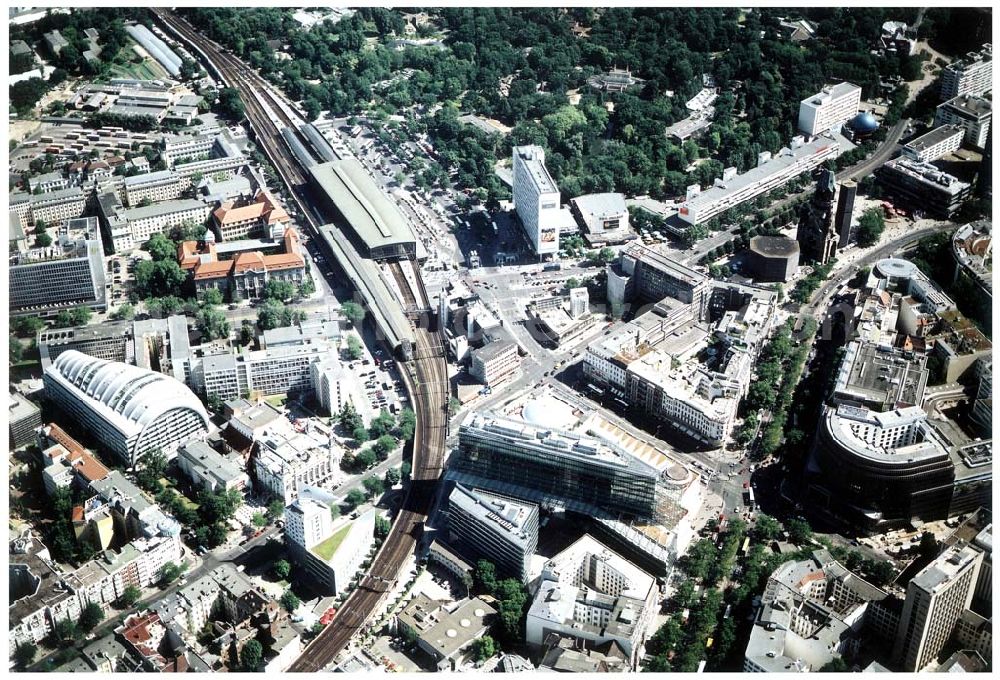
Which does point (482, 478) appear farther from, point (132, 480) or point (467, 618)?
point (132, 480)

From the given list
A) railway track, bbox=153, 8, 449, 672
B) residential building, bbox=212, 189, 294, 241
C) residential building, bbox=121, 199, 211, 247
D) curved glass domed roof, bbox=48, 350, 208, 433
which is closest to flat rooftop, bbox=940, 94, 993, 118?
railway track, bbox=153, 8, 449, 672

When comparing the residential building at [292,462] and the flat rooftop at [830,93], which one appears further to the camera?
the flat rooftop at [830,93]

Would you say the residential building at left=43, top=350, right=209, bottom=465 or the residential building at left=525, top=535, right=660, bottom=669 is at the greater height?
the residential building at left=43, top=350, right=209, bottom=465

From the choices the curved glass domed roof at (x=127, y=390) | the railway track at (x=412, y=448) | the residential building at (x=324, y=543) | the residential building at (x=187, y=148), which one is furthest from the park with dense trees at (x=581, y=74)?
the residential building at (x=324, y=543)

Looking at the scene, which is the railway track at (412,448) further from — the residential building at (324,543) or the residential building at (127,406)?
the residential building at (127,406)

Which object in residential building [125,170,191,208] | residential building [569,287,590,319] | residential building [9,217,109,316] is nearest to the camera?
residential building [9,217,109,316]

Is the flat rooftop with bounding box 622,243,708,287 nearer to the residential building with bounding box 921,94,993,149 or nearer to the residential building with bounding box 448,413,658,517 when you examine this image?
the residential building with bounding box 448,413,658,517

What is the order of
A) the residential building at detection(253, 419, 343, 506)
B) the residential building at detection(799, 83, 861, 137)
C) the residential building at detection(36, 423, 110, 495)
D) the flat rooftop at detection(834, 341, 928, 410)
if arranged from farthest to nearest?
the residential building at detection(799, 83, 861, 137)
the flat rooftop at detection(834, 341, 928, 410)
the residential building at detection(253, 419, 343, 506)
the residential building at detection(36, 423, 110, 495)

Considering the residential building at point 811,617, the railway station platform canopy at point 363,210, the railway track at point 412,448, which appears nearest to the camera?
the residential building at point 811,617
